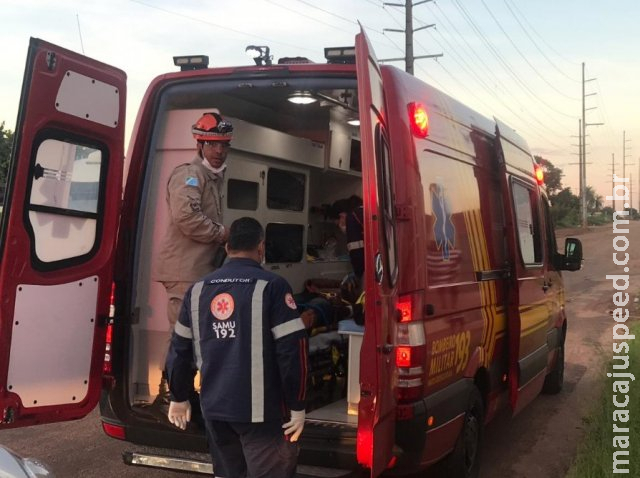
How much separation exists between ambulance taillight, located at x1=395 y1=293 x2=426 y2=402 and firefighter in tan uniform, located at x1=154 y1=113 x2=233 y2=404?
135cm

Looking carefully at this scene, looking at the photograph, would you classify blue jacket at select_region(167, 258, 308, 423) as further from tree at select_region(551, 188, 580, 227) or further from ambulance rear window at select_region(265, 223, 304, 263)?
tree at select_region(551, 188, 580, 227)

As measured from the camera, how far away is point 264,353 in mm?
2941

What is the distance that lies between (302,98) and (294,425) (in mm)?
3233

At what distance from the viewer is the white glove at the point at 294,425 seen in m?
2.99

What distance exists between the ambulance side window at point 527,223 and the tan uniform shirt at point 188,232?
7.77 feet

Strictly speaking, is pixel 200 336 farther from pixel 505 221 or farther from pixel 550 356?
Result: pixel 550 356

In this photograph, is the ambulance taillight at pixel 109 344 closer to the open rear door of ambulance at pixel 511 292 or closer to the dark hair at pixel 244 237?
the dark hair at pixel 244 237

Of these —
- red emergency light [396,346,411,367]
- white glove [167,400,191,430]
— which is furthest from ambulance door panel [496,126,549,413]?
white glove [167,400,191,430]

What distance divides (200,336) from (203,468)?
1.00 meters

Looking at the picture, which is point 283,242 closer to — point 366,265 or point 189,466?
point 189,466

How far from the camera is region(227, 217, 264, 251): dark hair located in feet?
10.1

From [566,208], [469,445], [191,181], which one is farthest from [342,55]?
[566,208]

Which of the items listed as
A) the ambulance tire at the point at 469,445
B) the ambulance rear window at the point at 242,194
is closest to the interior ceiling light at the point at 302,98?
the ambulance rear window at the point at 242,194

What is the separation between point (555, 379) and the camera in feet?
24.5
